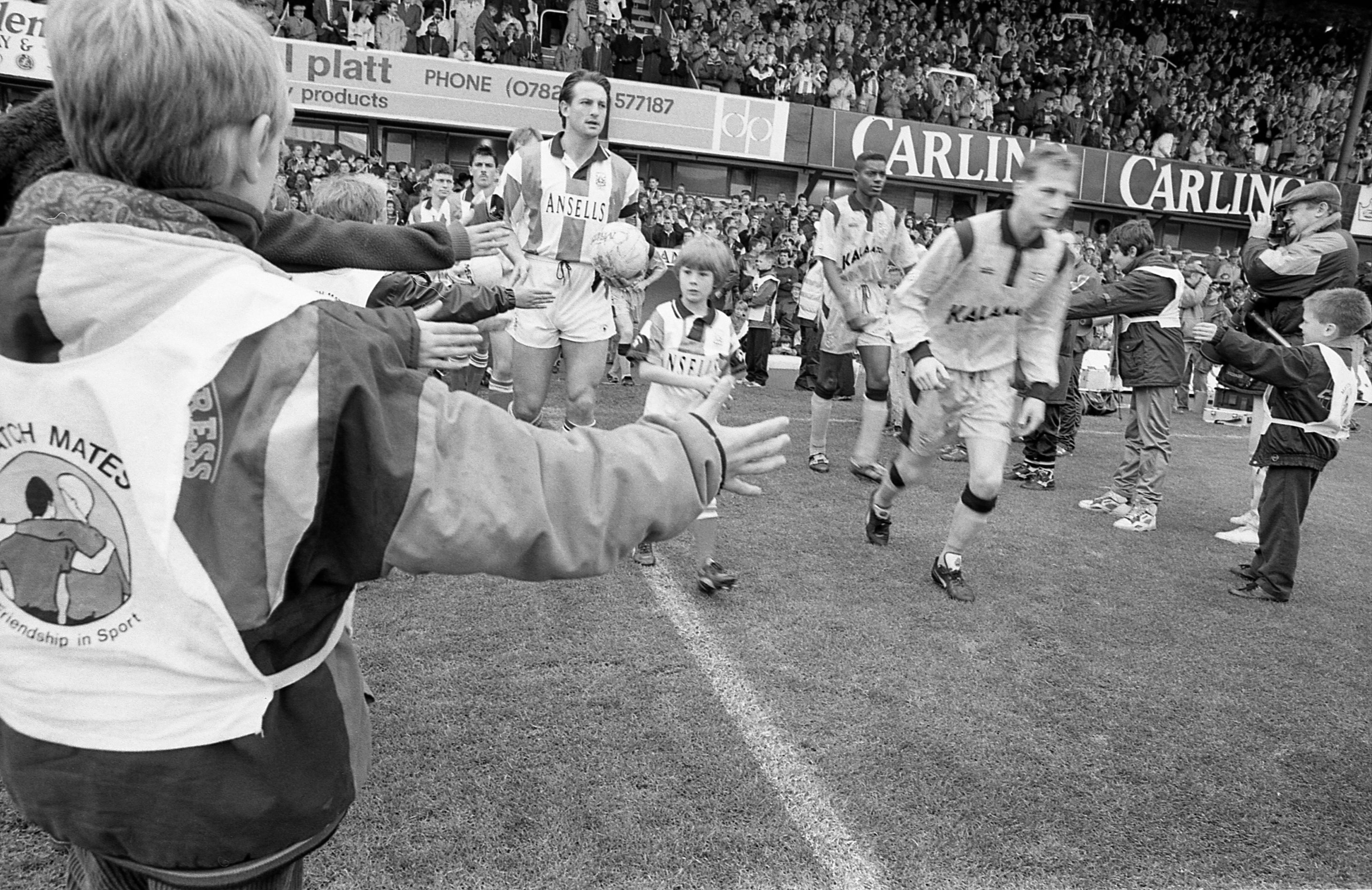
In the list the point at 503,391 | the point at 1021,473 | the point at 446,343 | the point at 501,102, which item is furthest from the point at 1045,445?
the point at 501,102

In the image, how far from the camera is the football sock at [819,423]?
732 cm

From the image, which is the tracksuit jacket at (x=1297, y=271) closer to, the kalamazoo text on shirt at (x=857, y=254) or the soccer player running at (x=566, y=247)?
the kalamazoo text on shirt at (x=857, y=254)

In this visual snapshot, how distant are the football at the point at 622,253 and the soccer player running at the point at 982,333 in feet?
4.42

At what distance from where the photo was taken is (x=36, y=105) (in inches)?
61.4

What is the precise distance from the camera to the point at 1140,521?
6.71 meters

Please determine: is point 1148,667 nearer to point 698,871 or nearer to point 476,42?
point 698,871

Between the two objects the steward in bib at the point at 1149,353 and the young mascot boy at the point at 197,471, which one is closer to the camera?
the young mascot boy at the point at 197,471

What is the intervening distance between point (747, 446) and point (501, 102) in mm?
19259

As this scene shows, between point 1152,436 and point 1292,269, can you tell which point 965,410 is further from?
point 1292,269

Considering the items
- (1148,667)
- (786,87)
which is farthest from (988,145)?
(1148,667)

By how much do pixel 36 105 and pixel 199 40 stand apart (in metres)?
0.65

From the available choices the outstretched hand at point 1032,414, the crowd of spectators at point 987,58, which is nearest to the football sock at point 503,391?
the outstretched hand at point 1032,414

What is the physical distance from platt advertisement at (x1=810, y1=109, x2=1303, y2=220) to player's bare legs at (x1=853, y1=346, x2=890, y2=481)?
1482 centimetres

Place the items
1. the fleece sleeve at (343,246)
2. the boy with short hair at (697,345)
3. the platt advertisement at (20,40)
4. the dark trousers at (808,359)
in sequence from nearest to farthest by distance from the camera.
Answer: the fleece sleeve at (343,246)
the boy with short hair at (697,345)
the dark trousers at (808,359)
the platt advertisement at (20,40)
